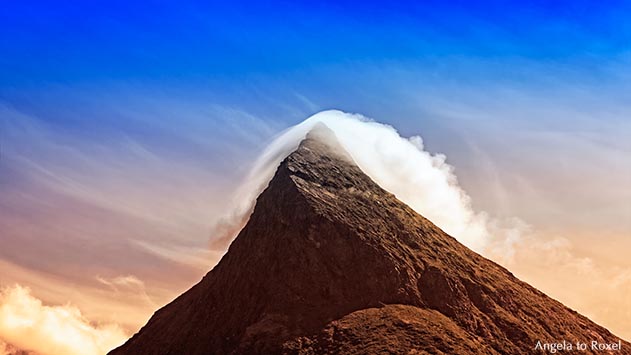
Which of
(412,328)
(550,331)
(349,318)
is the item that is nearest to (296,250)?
(349,318)

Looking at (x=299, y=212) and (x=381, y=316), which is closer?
(x=381, y=316)

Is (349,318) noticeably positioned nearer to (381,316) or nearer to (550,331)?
(381,316)

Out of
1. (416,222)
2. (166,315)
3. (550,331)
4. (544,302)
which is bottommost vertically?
(166,315)

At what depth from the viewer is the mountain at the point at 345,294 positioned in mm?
105562

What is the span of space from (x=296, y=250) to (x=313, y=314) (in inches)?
571

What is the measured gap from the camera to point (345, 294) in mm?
112938

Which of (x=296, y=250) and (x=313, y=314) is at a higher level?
(x=296, y=250)

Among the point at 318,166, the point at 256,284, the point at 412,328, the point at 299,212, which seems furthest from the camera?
the point at 318,166

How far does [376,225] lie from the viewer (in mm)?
129375

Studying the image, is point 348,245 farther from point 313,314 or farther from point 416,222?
point 416,222

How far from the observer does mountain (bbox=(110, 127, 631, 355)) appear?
10556 centimetres

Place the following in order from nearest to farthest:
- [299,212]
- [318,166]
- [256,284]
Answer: [256,284], [299,212], [318,166]

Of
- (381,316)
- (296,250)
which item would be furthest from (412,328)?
(296,250)

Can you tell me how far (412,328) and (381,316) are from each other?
19.5 ft
